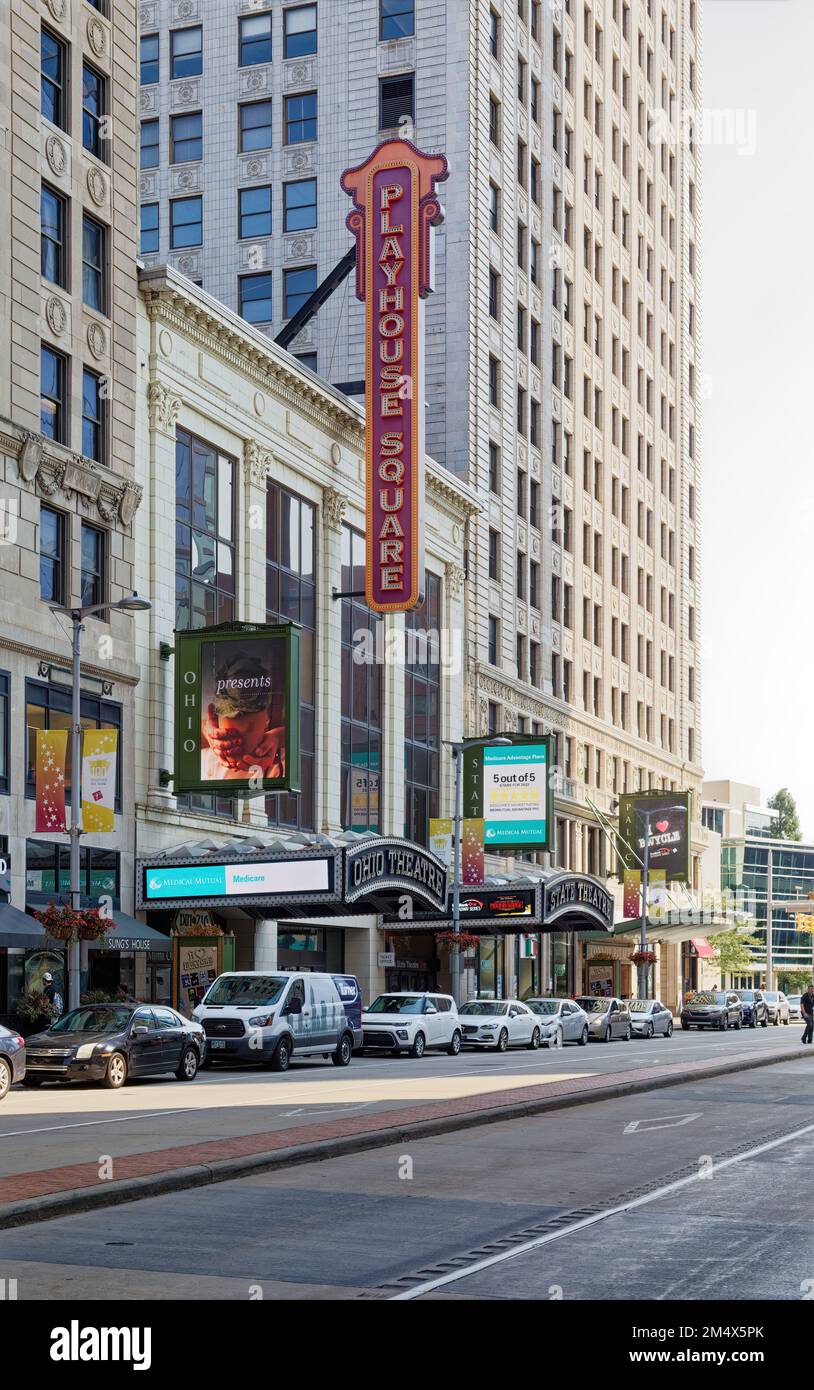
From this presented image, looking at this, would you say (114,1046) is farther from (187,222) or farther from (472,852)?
(187,222)

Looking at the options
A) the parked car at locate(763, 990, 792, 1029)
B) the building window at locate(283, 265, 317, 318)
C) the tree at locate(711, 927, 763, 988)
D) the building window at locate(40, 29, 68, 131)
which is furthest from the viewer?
the tree at locate(711, 927, 763, 988)

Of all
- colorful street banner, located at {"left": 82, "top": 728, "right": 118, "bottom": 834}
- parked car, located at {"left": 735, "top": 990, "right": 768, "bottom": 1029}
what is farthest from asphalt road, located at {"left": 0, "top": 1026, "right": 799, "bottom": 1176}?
parked car, located at {"left": 735, "top": 990, "right": 768, "bottom": 1029}

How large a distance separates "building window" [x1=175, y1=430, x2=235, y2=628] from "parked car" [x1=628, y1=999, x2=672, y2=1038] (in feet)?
67.2

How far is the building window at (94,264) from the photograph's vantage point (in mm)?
43062

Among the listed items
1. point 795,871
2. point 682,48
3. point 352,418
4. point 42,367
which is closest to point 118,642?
point 42,367

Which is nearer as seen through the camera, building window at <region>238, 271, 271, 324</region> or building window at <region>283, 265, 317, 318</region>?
building window at <region>283, 265, 317, 318</region>

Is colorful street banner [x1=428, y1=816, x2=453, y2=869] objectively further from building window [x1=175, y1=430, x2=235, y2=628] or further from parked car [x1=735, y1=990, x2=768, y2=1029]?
parked car [x1=735, y1=990, x2=768, y2=1029]

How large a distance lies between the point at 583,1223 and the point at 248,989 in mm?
21410

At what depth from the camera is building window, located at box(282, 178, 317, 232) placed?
69.4m

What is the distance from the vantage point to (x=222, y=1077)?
106ft

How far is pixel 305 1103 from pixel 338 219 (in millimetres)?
49715

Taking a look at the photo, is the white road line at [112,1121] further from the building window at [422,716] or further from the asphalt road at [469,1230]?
the building window at [422,716]

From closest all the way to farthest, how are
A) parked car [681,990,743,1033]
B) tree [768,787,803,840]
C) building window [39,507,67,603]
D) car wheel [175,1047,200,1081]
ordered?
car wheel [175,1047,200,1081] < building window [39,507,67,603] < parked car [681,990,743,1033] < tree [768,787,803,840]

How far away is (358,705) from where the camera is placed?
5788 cm
